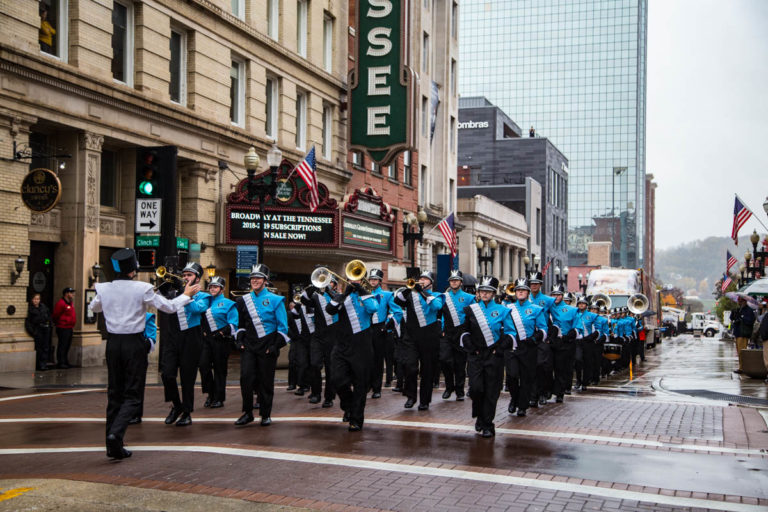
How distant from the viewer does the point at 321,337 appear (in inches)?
555

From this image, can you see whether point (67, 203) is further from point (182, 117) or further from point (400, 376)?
point (400, 376)

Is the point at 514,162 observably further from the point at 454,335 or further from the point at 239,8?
the point at 454,335

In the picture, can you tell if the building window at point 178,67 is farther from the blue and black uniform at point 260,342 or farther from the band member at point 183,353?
the blue and black uniform at point 260,342

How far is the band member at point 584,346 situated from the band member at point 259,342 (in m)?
7.98

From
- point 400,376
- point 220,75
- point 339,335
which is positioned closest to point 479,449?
point 339,335

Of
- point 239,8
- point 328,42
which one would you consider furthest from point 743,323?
point 328,42

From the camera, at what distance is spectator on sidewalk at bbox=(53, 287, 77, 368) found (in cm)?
1938

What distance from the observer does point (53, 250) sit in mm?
20562

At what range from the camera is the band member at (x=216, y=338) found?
39.9 ft

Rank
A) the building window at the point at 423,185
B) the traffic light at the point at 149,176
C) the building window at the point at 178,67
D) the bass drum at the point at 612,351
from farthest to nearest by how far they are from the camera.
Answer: the building window at the point at 423,185, the building window at the point at 178,67, the bass drum at the point at 612,351, the traffic light at the point at 149,176

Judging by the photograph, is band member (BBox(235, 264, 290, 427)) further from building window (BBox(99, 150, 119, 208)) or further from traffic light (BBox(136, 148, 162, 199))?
building window (BBox(99, 150, 119, 208))

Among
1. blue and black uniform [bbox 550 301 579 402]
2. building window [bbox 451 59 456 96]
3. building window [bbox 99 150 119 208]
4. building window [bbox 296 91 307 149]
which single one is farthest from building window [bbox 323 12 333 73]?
blue and black uniform [bbox 550 301 579 402]

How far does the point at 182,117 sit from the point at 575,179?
456ft

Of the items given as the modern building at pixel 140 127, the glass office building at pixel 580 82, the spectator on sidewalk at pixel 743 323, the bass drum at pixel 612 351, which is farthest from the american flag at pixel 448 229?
the glass office building at pixel 580 82
